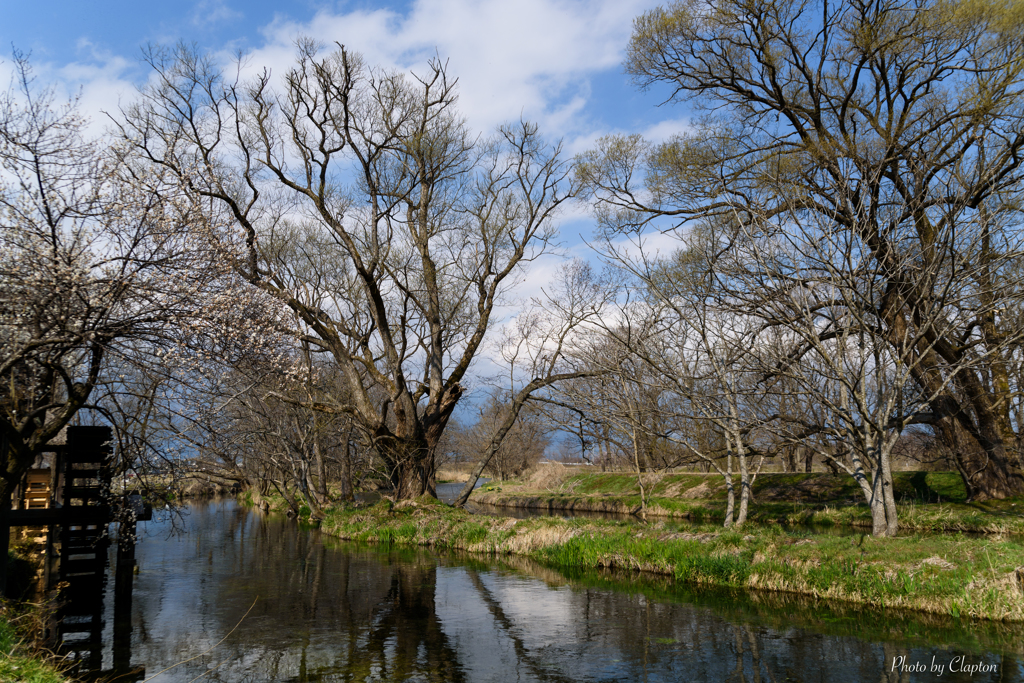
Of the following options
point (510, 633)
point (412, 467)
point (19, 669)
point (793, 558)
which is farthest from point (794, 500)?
point (19, 669)

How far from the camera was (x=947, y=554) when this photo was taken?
11.3 meters

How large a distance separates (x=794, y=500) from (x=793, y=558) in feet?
47.7

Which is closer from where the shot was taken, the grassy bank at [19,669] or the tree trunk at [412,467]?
the grassy bank at [19,669]

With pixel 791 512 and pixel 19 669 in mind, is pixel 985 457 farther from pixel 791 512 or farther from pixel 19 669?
pixel 19 669

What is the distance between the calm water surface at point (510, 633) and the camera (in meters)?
8.78

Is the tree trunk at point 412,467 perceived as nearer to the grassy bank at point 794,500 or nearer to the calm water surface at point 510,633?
the calm water surface at point 510,633

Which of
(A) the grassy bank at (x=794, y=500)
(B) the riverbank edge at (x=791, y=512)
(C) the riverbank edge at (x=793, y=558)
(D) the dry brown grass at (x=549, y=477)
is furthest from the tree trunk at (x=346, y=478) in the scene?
(D) the dry brown grass at (x=549, y=477)

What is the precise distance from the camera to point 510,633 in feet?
35.6

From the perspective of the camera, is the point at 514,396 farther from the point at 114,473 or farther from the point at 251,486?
the point at 251,486

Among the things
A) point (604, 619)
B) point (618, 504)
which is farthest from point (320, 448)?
point (604, 619)

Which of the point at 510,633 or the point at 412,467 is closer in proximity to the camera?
the point at 510,633

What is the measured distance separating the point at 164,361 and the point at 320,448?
71.2 feet

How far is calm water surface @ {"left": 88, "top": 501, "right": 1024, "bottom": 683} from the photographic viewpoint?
8781mm

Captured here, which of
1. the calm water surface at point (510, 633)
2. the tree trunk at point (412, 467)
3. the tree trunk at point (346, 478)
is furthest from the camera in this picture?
the tree trunk at point (346, 478)
